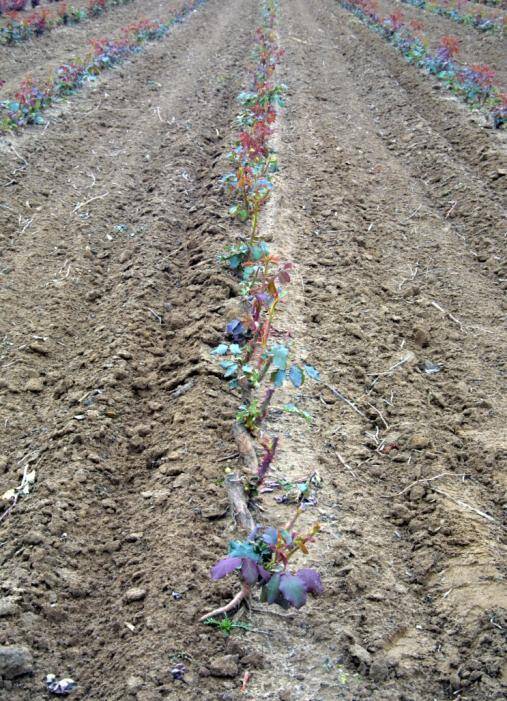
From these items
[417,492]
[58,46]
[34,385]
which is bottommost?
[417,492]

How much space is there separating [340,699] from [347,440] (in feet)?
4.56

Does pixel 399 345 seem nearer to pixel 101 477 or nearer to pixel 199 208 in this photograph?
pixel 101 477

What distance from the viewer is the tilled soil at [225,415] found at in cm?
226

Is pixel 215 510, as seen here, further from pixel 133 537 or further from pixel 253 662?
pixel 253 662

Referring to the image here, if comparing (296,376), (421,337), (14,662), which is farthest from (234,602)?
(421,337)

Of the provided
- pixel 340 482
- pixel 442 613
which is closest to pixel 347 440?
pixel 340 482

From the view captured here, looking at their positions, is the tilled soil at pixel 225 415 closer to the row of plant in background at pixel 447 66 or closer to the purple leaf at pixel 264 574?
the purple leaf at pixel 264 574

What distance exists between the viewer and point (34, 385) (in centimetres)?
364

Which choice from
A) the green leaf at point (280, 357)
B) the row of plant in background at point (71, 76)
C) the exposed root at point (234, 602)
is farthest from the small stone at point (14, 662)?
the row of plant in background at point (71, 76)

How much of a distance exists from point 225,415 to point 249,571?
49.6 inches

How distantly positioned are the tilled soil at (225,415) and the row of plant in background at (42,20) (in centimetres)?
555

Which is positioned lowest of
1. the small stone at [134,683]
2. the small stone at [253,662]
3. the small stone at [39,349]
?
the small stone at [253,662]

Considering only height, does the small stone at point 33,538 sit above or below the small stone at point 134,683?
above

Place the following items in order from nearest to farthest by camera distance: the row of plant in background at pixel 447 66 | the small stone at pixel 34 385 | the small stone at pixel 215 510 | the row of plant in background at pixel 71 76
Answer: the small stone at pixel 215 510 → the small stone at pixel 34 385 → the row of plant in background at pixel 71 76 → the row of plant in background at pixel 447 66
